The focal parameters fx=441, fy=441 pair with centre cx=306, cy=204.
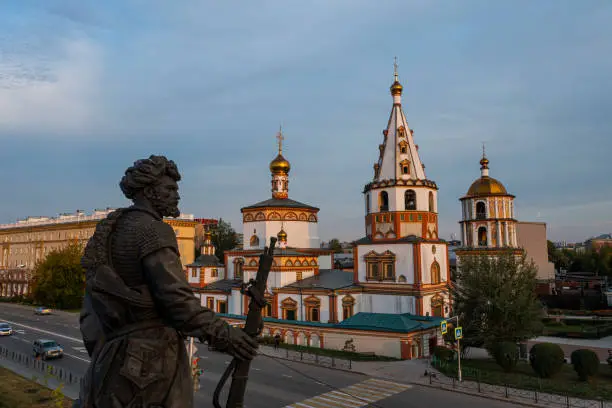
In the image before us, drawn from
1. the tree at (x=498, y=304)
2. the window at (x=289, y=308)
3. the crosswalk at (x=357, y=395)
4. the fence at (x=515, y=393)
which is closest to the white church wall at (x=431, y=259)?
the tree at (x=498, y=304)

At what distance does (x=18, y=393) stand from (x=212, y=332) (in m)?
19.1

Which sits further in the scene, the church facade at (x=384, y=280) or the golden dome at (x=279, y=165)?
the golden dome at (x=279, y=165)

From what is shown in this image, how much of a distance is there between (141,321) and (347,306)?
101ft

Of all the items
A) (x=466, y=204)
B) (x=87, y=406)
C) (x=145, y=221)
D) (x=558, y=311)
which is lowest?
(x=558, y=311)

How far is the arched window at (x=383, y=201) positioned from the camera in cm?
3359

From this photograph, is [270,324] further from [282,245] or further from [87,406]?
[87,406]

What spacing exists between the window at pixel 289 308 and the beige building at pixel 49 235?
25874 millimetres

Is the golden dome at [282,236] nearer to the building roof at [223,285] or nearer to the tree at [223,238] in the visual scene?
the building roof at [223,285]

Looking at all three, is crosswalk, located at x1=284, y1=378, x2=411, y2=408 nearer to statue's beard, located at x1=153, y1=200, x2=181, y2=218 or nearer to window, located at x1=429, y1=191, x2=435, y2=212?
statue's beard, located at x1=153, y1=200, x2=181, y2=218

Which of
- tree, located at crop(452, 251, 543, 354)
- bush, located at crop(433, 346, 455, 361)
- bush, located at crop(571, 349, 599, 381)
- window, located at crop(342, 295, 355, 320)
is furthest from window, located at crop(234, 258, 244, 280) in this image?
bush, located at crop(571, 349, 599, 381)

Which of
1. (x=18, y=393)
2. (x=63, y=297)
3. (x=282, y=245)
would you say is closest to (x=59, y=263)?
(x=63, y=297)

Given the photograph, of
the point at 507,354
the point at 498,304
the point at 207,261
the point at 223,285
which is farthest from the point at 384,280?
the point at 207,261

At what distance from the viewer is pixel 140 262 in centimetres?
391

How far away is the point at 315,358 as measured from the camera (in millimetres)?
26797
